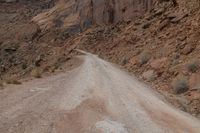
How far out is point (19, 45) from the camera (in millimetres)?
65125

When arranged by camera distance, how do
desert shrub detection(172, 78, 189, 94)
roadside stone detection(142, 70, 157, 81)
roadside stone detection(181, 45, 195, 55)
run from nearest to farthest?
desert shrub detection(172, 78, 189, 94)
roadside stone detection(142, 70, 157, 81)
roadside stone detection(181, 45, 195, 55)

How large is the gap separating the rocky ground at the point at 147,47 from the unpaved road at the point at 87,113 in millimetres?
2407

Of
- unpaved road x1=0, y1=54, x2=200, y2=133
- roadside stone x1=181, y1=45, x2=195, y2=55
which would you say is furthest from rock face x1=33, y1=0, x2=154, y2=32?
unpaved road x1=0, y1=54, x2=200, y2=133

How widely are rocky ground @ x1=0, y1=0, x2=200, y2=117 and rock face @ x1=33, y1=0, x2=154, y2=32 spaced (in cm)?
141

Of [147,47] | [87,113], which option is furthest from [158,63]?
[87,113]

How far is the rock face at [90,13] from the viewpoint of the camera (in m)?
42.6

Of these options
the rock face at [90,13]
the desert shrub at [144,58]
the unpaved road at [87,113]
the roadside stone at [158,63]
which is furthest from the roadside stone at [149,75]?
the rock face at [90,13]

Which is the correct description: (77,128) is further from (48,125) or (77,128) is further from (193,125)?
(193,125)

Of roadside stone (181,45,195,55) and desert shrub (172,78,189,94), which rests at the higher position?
roadside stone (181,45,195,55)

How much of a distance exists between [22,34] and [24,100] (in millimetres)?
60416

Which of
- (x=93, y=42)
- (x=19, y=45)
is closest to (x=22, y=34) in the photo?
(x=19, y=45)

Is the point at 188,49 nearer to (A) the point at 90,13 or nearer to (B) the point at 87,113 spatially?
(B) the point at 87,113

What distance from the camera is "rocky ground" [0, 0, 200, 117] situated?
1723cm

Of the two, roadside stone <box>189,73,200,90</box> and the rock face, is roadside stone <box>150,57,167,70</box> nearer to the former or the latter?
roadside stone <box>189,73,200,90</box>
